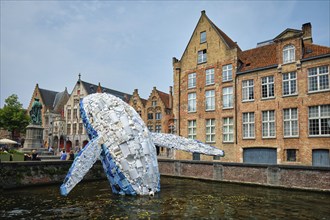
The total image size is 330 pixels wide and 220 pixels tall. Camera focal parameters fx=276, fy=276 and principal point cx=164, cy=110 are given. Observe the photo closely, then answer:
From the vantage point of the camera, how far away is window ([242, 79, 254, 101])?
2378 centimetres

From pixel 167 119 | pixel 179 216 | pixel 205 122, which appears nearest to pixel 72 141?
pixel 167 119

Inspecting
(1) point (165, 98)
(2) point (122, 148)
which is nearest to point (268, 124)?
(2) point (122, 148)

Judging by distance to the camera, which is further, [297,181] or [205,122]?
[205,122]

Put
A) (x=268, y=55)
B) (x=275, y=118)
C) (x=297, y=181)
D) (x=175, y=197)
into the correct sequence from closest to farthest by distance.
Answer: (x=175, y=197)
(x=297, y=181)
(x=275, y=118)
(x=268, y=55)

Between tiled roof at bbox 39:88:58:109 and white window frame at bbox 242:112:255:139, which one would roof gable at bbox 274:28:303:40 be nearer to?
white window frame at bbox 242:112:255:139

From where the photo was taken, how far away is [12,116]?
41125 mm

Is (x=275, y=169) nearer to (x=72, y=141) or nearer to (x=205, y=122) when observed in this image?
(x=205, y=122)

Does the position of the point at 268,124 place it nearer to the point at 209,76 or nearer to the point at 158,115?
the point at 209,76

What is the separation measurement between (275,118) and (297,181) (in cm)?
924

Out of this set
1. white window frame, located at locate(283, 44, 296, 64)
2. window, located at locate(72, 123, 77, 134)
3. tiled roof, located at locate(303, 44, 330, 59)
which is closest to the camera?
tiled roof, located at locate(303, 44, 330, 59)

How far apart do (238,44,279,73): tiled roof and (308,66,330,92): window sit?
297 centimetres

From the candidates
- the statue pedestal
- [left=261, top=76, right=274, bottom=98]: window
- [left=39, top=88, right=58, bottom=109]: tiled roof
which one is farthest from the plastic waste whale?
[left=39, top=88, right=58, bottom=109]: tiled roof

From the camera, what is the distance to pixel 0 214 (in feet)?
Answer: 27.0

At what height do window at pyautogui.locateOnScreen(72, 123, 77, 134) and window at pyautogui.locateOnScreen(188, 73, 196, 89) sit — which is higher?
window at pyautogui.locateOnScreen(188, 73, 196, 89)
